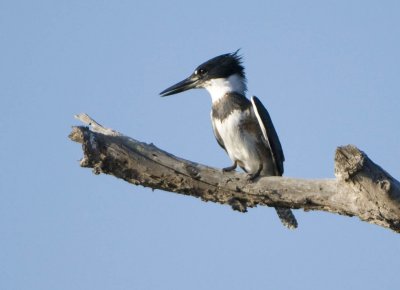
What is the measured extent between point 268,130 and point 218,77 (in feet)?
3.74

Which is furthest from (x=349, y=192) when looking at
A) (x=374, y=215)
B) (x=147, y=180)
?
(x=147, y=180)

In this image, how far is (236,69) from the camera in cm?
806

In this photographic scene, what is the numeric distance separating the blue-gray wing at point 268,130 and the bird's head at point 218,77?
26.9 inches

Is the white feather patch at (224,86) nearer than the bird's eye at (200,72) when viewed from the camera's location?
Yes

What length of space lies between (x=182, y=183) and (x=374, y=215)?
4.84 feet

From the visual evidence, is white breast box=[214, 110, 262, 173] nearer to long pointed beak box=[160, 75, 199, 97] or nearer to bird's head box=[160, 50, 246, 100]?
bird's head box=[160, 50, 246, 100]

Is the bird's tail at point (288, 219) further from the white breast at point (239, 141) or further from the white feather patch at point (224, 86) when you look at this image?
the white feather patch at point (224, 86)

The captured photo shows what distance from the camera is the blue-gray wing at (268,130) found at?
710 cm

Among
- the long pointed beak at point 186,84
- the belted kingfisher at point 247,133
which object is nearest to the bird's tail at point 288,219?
the belted kingfisher at point 247,133

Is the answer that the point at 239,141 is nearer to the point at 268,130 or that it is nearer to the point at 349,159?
the point at 268,130

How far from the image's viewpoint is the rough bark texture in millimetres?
4773

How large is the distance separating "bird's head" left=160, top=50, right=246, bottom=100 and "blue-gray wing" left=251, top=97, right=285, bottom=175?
2.24 feet

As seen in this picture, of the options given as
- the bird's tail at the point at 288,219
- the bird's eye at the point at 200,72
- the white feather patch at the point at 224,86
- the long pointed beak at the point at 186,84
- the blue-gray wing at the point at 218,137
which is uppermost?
the bird's eye at the point at 200,72

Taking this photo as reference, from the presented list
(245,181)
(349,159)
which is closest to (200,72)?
(245,181)
